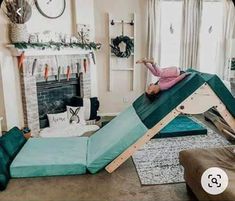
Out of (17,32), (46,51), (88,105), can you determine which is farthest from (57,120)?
(17,32)

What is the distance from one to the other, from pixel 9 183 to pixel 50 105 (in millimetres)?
2048

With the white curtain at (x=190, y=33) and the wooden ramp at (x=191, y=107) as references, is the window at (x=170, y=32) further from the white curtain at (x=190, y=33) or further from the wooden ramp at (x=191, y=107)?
the wooden ramp at (x=191, y=107)

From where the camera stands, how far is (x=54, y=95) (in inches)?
180

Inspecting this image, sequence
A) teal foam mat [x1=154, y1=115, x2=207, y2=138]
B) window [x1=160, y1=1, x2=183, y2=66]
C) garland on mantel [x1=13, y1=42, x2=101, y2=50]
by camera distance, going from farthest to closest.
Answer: window [x1=160, y1=1, x2=183, y2=66] → teal foam mat [x1=154, y1=115, x2=207, y2=138] → garland on mantel [x1=13, y1=42, x2=101, y2=50]

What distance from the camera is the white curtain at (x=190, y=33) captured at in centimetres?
491

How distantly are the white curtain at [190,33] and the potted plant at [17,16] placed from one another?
9.78 ft

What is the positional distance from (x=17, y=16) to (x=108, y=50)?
73.6 inches

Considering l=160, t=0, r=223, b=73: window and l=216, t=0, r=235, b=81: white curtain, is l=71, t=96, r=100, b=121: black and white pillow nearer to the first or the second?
l=160, t=0, r=223, b=73: window

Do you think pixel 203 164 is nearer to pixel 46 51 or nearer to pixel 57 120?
pixel 57 120

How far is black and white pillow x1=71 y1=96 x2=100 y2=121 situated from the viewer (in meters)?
4.54

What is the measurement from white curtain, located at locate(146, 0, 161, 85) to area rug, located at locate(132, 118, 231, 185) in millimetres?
1839

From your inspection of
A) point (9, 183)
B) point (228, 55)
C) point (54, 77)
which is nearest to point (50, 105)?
point (54, 77)

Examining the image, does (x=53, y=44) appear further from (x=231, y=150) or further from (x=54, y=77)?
(x=231, y=150)

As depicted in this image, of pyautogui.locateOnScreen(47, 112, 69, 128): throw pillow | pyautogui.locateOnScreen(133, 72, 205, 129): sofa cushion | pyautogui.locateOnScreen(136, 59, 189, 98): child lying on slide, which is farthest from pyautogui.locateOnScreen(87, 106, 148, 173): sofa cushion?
pyautogui.locateOnScreen(47, 112, 69, 128): throw pillow
